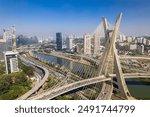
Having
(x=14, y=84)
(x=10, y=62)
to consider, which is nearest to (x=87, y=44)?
(x=10, y=62)

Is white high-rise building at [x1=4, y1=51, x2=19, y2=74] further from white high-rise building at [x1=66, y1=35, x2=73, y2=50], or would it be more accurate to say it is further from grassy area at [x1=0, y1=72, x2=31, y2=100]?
white high-rise building at [x1=66, y1=35, x2=73, y2=50]

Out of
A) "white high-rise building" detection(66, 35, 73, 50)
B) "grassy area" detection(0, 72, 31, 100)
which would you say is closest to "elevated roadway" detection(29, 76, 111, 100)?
"grassy area" detection(0, 72, 31, 100)

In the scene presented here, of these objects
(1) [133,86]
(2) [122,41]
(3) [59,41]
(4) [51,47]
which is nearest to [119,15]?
(1) [133,86]

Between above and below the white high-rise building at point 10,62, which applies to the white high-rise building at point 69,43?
above

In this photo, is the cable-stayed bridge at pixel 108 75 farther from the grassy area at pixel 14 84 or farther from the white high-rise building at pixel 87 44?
the white high-rise building at pixel 87 44

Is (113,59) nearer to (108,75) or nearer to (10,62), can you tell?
(108,75)

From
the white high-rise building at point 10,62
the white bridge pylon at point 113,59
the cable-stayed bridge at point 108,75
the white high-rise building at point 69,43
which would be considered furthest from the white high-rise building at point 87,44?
the white bridge pylon at point 113,59

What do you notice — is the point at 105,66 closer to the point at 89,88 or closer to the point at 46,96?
the point at 89,88

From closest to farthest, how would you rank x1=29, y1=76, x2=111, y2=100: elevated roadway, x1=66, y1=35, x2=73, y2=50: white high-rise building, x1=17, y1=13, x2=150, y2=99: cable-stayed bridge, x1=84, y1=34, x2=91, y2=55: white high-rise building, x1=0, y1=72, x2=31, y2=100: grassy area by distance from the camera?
x1=29, y1=76, x2=111, y2=100: elevated roadway → x1=17, y1=13, x2=150, y2=99: cable-stayed bridge → x1=0, y1=72, x2=31, y2=100: grassy area → x1=84, y1=34, x2=91, y2=55: white high-rise building → x1=66, y1=35, x2=73, y2=50: white high-rise building

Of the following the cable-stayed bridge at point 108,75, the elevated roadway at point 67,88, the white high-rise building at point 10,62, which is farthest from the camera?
the white high-rise building at point 10,62

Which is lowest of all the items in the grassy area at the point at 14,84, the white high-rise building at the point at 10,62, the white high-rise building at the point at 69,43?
the grassy area at the point at 14,84

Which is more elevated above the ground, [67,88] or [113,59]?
[113,59]

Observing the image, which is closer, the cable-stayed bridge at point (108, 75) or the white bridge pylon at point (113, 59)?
the cable-stayed bridge at point (108, 75)
